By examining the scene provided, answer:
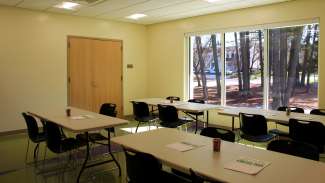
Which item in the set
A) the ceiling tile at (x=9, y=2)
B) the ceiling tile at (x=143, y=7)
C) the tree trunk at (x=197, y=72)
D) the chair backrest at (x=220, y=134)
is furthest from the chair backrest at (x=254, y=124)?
the ceiling tile at (x=9, y=2)

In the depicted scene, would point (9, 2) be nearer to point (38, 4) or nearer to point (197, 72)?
point (38, 4)

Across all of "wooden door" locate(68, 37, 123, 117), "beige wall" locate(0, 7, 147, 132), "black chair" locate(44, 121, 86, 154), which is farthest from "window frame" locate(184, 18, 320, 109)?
"black chair" locate(44, 121, 86, 154)

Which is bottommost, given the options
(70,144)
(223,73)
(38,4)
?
(70,144)

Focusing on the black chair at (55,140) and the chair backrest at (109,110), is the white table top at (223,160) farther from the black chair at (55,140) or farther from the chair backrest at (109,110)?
the chair backrest at (109,110)

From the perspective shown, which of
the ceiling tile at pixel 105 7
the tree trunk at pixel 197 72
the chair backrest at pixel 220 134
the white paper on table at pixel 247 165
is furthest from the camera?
the tree trunk at pixel 197 72

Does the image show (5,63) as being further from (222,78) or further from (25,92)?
(222,78)

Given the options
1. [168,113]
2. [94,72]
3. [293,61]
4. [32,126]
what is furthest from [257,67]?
[32,126]

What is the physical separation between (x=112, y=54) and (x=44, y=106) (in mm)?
2247

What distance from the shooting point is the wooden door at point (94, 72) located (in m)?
7.12

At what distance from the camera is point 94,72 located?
24.6ft

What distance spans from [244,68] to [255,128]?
2.86 metres

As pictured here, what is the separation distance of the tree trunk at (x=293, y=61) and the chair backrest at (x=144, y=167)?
4.55 m

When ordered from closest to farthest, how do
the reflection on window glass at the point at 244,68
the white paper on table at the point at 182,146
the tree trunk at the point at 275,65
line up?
the white paper on table at the point at 182,146 → the tree trunk at the point at 275,65 → the reflection on window glass at the point at 244,68

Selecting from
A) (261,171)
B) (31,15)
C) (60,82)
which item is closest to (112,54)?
(60,82)
